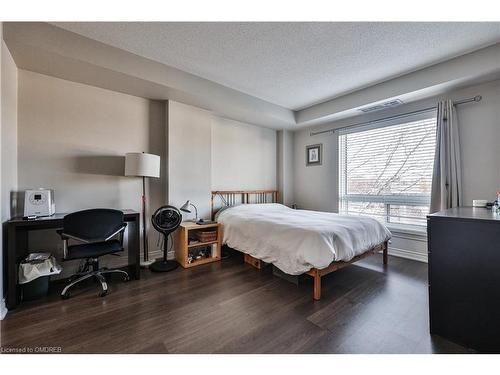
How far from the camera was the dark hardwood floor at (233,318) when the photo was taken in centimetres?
141

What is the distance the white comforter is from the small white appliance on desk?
200 cm

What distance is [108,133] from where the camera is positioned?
2.79 meters

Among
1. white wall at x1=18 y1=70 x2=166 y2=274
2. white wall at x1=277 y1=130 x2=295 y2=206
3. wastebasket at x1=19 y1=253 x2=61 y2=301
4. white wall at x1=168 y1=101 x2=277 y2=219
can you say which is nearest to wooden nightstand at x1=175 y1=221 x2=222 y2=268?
white wall at x1=168 y1=101 x2=277 y2=219

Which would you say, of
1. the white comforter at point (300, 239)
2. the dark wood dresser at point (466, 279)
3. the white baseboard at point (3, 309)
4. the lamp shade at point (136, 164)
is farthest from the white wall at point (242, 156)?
the dark wood dresser at point (466, 279)

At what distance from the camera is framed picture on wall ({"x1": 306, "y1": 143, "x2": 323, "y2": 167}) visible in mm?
4391

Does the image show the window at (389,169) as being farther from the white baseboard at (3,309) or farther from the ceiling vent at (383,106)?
the white baseboard at (3,309)

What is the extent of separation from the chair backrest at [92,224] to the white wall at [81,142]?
728mm

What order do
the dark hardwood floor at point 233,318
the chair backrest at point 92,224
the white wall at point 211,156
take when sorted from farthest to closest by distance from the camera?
1. the white wall at point 211,156
2. the chair backrest at point 92,224
3. the dark hardwood floor at point 233,318

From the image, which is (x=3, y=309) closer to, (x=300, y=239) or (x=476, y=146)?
(x=300, y=239)

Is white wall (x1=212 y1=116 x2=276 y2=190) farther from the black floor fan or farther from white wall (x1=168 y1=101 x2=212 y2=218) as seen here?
the black floor fan

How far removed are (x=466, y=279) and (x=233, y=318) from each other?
5.33ft

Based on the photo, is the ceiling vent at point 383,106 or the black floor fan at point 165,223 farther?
the ceiling vent at point 383,106

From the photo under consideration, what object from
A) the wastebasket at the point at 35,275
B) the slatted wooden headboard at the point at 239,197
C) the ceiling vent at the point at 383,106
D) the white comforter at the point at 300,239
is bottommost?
the wastebasket at the point at 35,275
